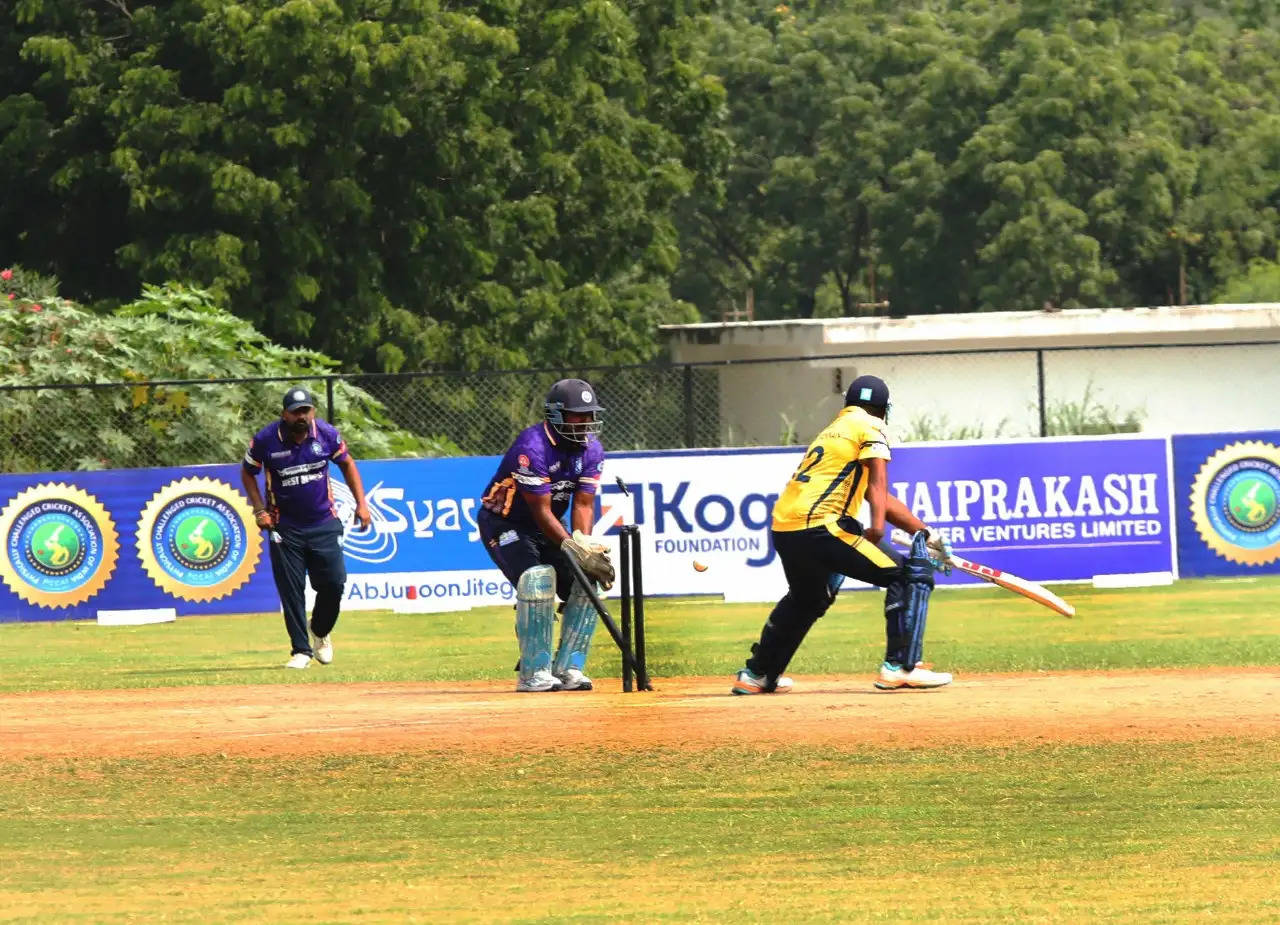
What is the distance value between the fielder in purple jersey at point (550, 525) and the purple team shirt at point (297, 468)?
268 centimetres

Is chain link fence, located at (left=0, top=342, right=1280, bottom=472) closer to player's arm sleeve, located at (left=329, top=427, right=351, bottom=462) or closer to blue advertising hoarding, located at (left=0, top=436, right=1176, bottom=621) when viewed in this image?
blue advertising hoarding, located at (left=0, top=436, right=1176, bottom=621)

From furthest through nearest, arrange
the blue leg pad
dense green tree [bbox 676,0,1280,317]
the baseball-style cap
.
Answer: dense green tree [bbox 676,0,1280,317]
the baseball-style cap
the blue leg pad

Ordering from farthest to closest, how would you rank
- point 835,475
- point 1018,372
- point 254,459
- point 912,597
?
1. point 1018,372
2. point 254,459
3. point 912,597
4. point 835,475

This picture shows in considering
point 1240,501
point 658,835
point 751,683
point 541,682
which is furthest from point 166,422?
point 658,835

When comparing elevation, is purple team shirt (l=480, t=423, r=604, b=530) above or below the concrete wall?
below

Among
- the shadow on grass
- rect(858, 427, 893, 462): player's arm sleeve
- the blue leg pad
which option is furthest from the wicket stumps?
the shadow on grass

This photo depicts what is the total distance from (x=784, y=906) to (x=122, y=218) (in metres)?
31.7

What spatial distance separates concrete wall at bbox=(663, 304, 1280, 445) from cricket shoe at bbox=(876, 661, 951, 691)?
67.3 ft

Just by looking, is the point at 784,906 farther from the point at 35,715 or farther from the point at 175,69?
the point at 175,69

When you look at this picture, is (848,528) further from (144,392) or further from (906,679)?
(144,392)

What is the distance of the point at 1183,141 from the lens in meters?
A: 64.7

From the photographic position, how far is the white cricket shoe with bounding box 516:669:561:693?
12828mm

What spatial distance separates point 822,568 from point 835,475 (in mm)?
509

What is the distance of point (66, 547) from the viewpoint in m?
22.1
